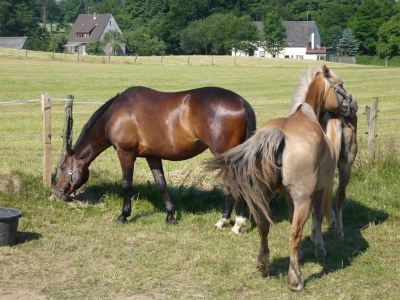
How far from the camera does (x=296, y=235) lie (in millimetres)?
5816

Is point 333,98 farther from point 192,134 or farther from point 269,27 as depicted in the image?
point 269,27

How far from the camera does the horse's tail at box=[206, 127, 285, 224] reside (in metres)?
5.59

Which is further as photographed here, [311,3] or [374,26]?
[311,3]

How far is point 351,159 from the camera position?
25.5 feet

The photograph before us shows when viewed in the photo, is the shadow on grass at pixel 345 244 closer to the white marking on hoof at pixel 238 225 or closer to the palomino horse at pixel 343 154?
the palomino horse at pixel 343 154

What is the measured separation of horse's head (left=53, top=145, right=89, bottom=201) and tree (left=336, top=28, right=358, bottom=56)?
290 ft

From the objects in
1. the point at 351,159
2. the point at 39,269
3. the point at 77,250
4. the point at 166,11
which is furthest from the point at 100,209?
the point at 166,11

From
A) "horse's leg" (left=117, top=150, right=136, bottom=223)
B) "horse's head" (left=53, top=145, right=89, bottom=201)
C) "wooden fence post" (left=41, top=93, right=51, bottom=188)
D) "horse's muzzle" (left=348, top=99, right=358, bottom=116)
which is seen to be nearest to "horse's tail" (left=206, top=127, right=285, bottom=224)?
"horse's muzzle" (left=348, top=99, right=358, bottom=116)

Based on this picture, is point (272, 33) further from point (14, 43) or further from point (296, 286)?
point (296, 286)

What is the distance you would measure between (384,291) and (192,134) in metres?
3.40

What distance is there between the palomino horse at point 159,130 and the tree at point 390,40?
7781cm

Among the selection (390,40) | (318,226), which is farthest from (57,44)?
(318,226)

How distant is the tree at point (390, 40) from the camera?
265 feet

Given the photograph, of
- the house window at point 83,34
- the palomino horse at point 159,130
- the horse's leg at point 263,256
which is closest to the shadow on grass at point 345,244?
the horse's leg at point 263,256
